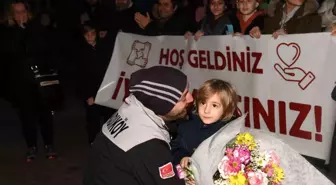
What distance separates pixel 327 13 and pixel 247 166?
2.99 m

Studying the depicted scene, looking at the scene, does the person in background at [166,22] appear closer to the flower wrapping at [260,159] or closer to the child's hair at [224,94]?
the child's hair at [224,94]

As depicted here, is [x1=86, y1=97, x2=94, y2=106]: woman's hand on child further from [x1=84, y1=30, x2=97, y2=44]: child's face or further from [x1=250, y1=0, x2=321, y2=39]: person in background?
[x1=250, y1=0, x2=321, y2=39]: person in background

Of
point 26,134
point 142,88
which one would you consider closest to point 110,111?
point 26,134

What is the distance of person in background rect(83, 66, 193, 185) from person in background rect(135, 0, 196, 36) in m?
3.71

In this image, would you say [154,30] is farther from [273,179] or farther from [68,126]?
[273,179]

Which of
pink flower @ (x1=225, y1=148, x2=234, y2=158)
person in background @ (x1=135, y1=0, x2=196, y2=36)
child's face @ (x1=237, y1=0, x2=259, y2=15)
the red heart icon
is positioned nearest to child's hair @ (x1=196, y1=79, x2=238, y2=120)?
pink flower @ (x1=225, y1=148, x2=234, y2=158)

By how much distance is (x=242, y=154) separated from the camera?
217cm

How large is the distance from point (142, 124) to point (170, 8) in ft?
13.6

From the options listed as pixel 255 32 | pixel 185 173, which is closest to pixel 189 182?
pixel 185 173

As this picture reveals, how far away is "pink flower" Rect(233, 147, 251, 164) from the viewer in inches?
85.4

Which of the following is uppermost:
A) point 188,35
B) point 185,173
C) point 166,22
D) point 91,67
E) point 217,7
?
point 217,7

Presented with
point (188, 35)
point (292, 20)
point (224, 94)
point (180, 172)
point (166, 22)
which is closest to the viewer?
point (180, 172)

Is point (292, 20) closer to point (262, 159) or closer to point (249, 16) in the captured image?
point (249, 16)

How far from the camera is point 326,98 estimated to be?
4.25 m
